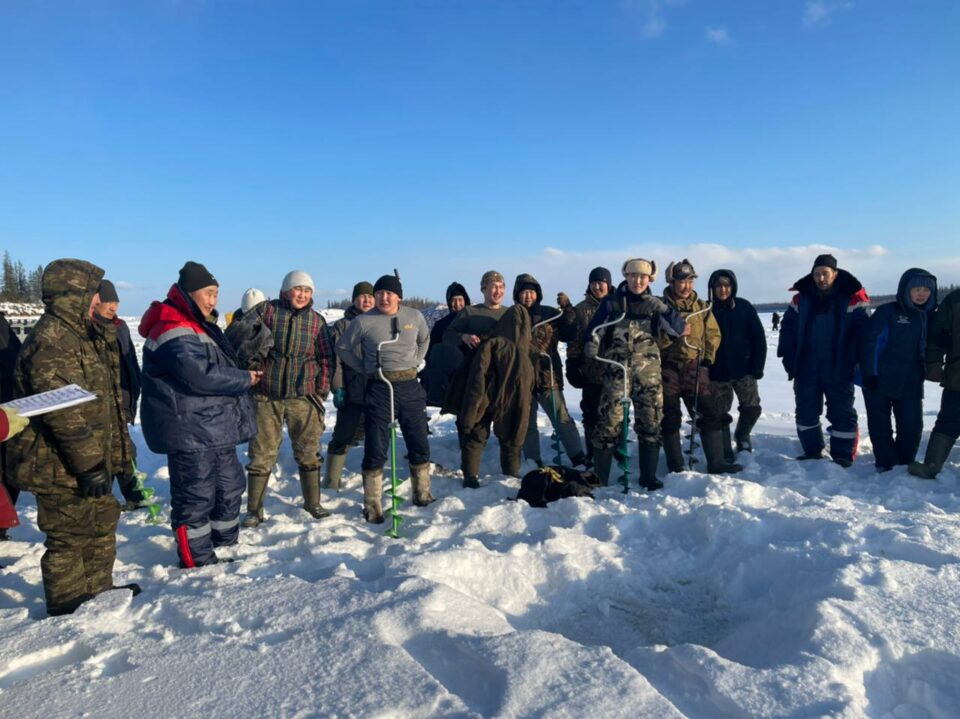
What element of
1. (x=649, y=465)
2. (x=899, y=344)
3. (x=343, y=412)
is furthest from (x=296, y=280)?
(x=899, y=344)

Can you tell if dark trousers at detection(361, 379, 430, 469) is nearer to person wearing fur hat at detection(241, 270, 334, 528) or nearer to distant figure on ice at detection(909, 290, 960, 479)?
person wearing fur hat at detection(241, 270, 334, 528)

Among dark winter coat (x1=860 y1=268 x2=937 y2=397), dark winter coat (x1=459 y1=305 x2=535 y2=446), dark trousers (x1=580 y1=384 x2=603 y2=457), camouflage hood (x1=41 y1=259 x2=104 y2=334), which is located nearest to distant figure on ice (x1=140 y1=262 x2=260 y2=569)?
camouflage hood (x1=41 y1=259 x2=104 y2=334)

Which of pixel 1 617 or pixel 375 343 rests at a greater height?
pixel 375 343

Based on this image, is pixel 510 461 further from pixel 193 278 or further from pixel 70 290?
pixel 70 290

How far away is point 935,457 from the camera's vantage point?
224 inches

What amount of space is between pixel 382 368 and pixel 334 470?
5.12 feet

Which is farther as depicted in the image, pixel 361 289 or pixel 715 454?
pixel 361 289

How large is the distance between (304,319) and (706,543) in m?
3.82

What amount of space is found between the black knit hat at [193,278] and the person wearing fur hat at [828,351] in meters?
6.06

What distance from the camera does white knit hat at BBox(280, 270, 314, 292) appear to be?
5.17m

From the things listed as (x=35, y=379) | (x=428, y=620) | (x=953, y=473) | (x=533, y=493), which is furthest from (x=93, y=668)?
(x=953, y=473)

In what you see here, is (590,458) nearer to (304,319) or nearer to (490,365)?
(490,365)

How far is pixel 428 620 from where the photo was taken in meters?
2.79

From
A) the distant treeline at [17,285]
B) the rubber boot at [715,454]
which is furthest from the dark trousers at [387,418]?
the distant treeline at [17,285]
